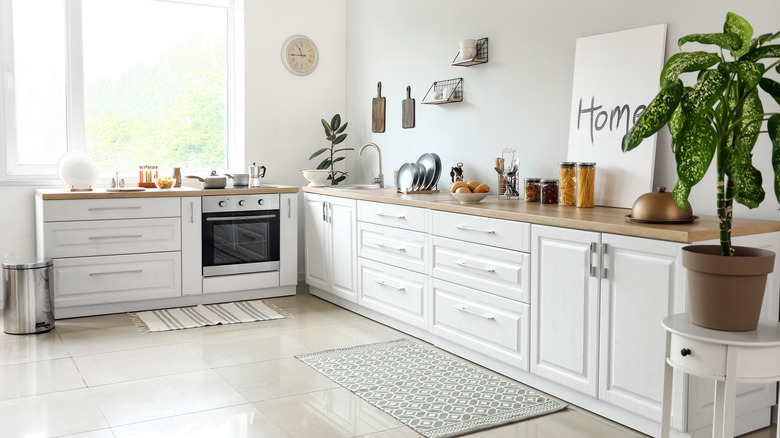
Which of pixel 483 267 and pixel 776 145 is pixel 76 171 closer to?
pixel 483 267

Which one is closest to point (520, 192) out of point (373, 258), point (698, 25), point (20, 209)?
point (373, 258)

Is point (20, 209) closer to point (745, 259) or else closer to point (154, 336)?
point (154, 336)

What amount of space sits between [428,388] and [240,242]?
2321 millimetres

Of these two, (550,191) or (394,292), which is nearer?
(550,191)

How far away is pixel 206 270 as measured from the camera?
16.3 ft

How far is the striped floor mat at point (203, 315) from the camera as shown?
4391 millimetres

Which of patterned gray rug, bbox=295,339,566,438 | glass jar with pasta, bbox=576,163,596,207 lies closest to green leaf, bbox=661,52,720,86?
glass jar with pasta, bbox=576,163,596,207

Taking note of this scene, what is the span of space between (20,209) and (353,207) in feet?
7.52

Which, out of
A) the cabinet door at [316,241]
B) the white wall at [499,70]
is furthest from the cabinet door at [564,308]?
the cabinet door at [316,241]

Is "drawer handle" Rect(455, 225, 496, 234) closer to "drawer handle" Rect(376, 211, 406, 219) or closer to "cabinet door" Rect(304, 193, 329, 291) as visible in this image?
"drawer handle" Rect(376, 211, 406, 219)

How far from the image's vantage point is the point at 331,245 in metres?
4.95

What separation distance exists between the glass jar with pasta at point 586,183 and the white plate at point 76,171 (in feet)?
10.4

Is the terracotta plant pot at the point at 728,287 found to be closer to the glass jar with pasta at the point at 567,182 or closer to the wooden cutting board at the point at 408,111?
the glass jar with pasta at the point at 567,182

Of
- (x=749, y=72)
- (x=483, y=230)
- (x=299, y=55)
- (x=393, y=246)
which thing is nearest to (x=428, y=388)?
(x=483, y=230)
